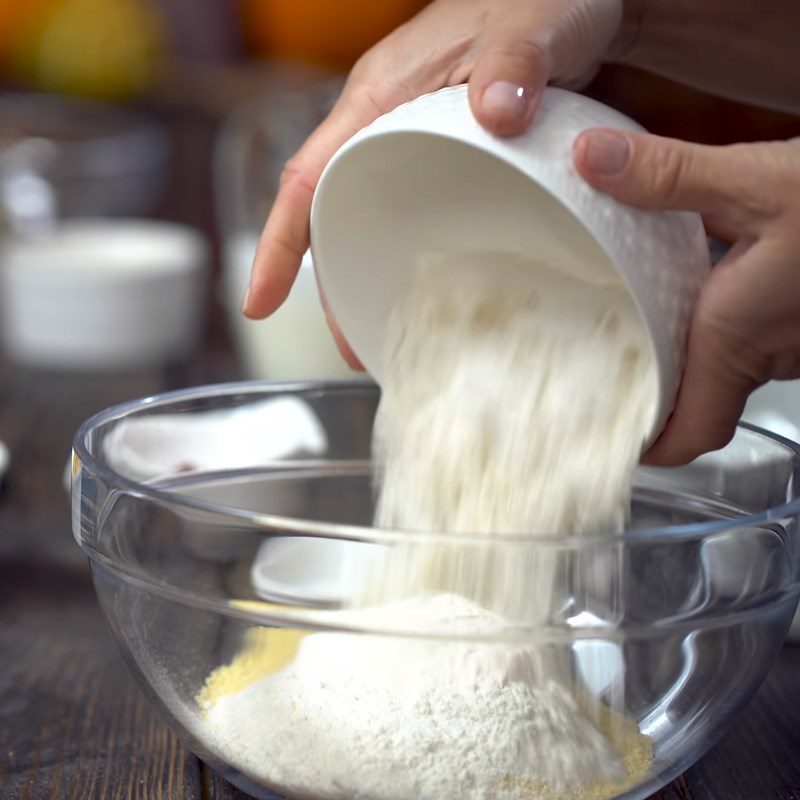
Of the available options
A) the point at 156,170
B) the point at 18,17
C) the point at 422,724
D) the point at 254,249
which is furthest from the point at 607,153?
the point at 18,17

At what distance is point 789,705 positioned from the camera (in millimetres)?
752

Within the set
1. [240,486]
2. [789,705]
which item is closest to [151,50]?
[240,486]

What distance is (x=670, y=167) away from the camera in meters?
0.54

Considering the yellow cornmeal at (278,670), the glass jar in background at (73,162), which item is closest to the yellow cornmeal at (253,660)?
the yellow cornmeal at (278,670)

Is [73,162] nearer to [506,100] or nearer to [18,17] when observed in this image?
[18,17]

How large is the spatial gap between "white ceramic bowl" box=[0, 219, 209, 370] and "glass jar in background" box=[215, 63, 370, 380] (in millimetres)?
93

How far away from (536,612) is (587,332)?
16cm

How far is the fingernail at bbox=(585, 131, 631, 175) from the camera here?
54cm

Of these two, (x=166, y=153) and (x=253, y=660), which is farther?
(x=166, y=153)

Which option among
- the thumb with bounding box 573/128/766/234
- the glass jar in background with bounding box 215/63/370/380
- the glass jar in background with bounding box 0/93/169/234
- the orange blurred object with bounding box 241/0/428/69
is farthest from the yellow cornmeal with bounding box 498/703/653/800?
the orange blurred object with bounding box 241/0/428/69

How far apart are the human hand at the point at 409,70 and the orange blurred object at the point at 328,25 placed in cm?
202

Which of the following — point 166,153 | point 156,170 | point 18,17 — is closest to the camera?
point 156,170

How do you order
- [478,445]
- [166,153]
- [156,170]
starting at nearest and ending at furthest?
[478,445]
[156,170]
[166,153]

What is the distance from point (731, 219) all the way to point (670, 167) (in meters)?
0.04
